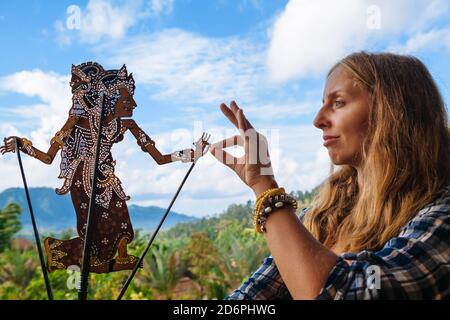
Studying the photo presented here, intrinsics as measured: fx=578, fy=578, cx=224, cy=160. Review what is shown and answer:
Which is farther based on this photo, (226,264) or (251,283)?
(226,264)

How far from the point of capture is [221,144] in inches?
37.4

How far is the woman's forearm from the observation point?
0.78m

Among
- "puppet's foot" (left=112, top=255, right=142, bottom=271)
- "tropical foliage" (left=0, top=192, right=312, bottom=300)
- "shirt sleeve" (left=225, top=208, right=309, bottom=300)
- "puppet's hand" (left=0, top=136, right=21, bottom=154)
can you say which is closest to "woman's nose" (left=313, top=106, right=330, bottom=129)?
"shirt sleeve" (left=225, top=208, right=309, bottom=300)

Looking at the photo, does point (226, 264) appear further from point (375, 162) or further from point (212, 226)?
point (375, 162)

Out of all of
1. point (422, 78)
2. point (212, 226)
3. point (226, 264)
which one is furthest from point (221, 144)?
point (212, 226)

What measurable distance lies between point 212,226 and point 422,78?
276cm

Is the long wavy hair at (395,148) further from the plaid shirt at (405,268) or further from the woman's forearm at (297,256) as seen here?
the woman's forearm at (297,256)

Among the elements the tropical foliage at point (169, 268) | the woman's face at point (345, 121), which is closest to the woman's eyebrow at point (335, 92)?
the woman's face at point (345, 121)

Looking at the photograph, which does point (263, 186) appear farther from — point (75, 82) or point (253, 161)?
point (75, 82)

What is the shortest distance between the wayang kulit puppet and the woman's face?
0.22 meters

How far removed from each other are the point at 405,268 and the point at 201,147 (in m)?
0.41

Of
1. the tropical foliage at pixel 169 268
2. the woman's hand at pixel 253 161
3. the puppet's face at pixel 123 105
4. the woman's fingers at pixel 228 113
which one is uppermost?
the tropical foliage at pixel 169 268

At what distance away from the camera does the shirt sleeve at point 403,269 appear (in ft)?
2.52
